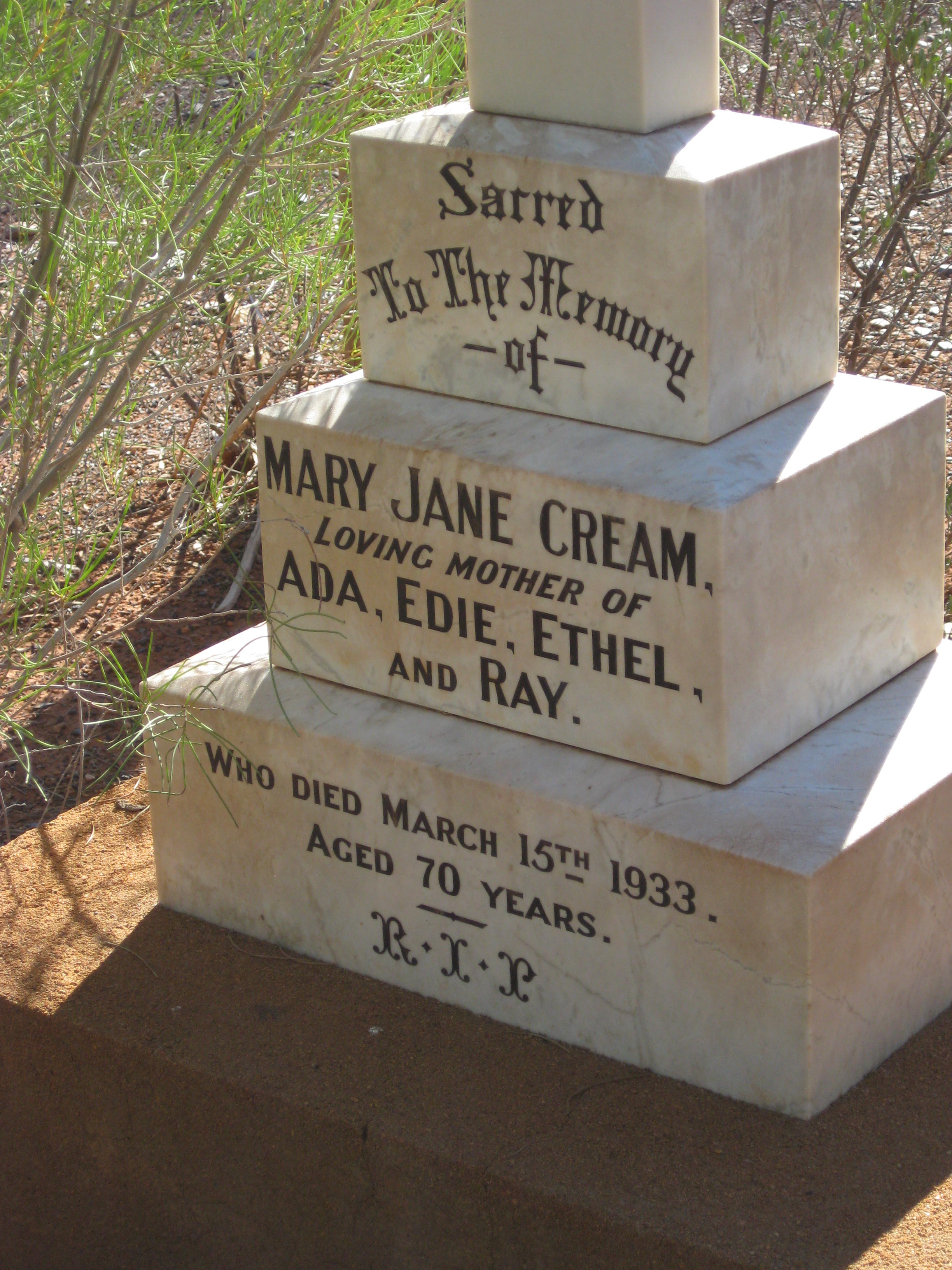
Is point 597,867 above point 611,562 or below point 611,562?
below

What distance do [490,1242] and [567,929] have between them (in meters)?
0.57

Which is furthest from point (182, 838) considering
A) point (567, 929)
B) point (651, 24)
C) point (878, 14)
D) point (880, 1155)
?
point (878, 14)

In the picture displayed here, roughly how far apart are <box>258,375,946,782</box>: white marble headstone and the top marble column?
561 mm

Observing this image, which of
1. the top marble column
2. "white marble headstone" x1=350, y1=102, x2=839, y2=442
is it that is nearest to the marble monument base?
"white marble headstone" x1=350, y1=102, x2=839, y2=442

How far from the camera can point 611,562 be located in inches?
111

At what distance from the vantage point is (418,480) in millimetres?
3008

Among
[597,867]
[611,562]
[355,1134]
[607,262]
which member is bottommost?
[355,1134]

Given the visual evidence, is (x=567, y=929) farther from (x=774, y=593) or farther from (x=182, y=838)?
(x=182, y=838)

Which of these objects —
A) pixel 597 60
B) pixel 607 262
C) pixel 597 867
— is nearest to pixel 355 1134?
pixel 597 867

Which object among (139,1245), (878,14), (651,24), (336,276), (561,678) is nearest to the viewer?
(651,24)

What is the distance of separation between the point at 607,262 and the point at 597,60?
0.35 m

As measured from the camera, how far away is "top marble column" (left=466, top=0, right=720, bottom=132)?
2.75 meters

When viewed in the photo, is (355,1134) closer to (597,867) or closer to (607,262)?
(597,867)

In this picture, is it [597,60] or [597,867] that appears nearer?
[597,60]
